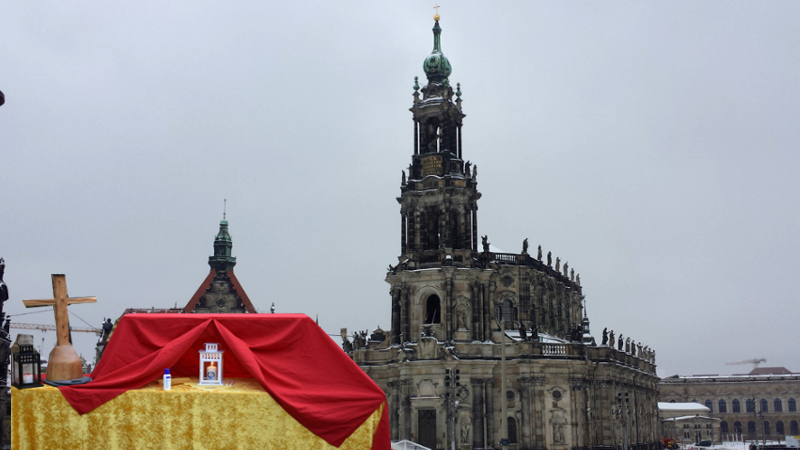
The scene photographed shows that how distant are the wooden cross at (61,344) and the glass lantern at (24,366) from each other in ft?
0.90

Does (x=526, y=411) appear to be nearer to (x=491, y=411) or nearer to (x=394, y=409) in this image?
(x=491, y=411)

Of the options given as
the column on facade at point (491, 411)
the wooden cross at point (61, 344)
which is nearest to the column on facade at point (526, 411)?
the column on facade at point (491, 411)

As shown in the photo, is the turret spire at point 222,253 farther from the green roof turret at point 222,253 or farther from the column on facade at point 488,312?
the column on facade at point 488,312

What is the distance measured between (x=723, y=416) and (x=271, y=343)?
12222cm

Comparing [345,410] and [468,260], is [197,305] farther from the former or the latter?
[345,410]

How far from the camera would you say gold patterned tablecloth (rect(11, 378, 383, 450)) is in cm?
1344

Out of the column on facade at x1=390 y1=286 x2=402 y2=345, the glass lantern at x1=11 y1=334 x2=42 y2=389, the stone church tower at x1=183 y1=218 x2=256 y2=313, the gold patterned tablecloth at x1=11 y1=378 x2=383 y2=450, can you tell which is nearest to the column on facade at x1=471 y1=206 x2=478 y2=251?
the column on facade at x1=390 y1=286 x2=402 y2=345

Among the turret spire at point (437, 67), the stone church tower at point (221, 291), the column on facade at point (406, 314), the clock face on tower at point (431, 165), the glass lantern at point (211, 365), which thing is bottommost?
the glass lantern at point (211, 365)

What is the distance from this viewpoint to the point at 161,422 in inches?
531

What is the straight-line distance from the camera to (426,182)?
60.5 m

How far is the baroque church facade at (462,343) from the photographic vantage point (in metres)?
55.6

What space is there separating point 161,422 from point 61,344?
2488 mm

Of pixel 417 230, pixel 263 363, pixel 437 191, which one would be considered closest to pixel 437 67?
pixel 437 191

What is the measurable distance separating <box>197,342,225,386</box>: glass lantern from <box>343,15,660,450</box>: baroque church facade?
3933 cm
